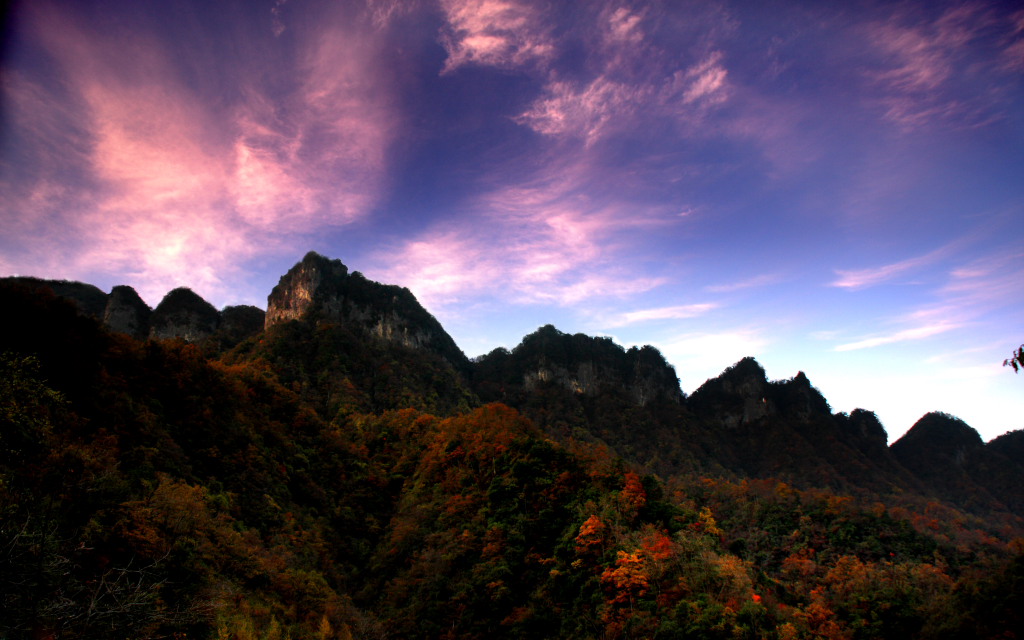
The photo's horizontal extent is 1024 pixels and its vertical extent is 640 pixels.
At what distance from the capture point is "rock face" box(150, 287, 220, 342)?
74938mm

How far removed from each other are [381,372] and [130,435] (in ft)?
145

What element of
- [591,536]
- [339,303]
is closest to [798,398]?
[339,303]

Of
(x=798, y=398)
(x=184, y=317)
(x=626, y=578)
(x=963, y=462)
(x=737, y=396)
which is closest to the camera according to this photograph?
(x=626, y=578)

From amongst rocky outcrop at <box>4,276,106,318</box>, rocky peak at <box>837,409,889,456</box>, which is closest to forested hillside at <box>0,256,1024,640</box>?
rocky outcrop at <box>4,276,106,318</box>

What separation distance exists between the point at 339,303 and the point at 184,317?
26.4 meters

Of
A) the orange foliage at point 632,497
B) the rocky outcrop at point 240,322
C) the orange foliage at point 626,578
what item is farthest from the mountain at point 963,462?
the rocky outcrop at point 240,322

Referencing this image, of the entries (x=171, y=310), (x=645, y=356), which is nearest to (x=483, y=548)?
(x=171, y=310)

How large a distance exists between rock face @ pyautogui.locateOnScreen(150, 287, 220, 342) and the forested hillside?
2663cm

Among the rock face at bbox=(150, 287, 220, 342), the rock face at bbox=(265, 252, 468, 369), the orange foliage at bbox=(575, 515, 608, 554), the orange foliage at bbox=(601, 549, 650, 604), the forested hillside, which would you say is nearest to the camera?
the forested hillside

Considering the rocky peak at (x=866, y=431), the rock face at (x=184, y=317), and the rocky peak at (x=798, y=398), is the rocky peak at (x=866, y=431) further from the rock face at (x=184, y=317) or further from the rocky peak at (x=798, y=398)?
the rock face at (x=184, y=317)

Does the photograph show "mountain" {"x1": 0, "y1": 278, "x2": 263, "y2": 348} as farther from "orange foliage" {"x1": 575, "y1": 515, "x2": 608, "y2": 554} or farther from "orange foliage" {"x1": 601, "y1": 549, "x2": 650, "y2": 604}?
"orange foliage" {"x1": 601, "y1": 549, "x2": 650, "y2": 604}

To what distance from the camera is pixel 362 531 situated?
102 ft

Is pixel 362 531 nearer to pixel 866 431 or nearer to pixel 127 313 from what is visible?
pixel 127 313

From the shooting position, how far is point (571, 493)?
25.9 metres
